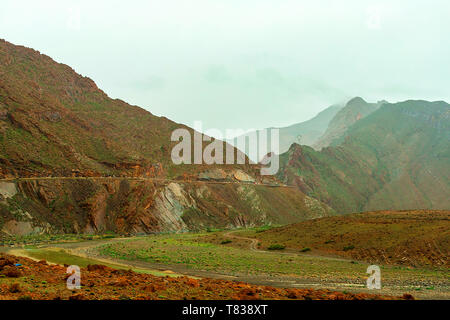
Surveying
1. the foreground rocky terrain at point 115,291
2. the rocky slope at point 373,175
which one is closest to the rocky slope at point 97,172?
the rocky slope at point 373,175

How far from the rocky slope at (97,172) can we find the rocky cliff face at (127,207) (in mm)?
181

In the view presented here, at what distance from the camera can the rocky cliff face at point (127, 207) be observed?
5922 cm

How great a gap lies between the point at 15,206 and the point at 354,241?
48181 millimetres

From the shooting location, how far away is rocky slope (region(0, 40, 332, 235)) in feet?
211

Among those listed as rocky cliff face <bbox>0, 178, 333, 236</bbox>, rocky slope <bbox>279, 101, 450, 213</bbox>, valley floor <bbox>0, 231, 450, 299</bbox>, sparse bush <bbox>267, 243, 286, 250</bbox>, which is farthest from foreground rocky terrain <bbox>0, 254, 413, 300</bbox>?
rocky slope <bbox>279, 101, 450, 213</bbox>

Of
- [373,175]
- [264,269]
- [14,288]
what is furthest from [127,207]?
[373,175]

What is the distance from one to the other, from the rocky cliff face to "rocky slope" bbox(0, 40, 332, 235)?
181 millimetres

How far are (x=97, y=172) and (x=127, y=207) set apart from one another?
45.1ft

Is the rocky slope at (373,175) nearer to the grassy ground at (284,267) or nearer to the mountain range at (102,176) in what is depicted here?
the mountain range at (102,176)

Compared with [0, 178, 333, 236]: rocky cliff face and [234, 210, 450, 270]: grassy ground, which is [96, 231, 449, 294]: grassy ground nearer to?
[234, 210, 450, 270]: grassy ground

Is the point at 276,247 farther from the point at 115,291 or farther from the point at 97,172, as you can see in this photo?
the point at 97,172
